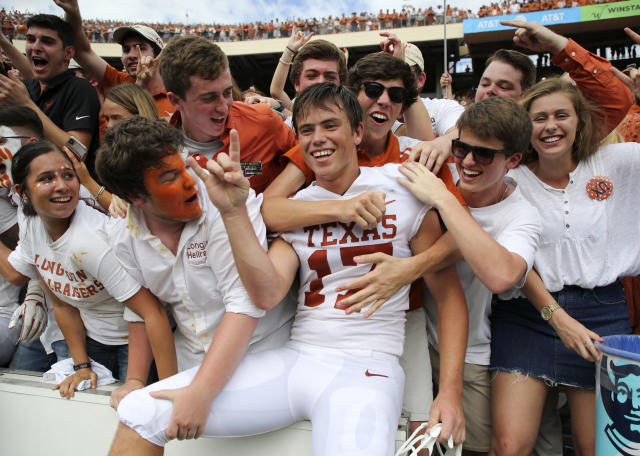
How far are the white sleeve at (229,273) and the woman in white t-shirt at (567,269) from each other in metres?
1.25

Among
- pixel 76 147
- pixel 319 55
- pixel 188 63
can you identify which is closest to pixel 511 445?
pixel 188 63

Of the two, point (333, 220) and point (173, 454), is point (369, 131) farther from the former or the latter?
point (173, 454)

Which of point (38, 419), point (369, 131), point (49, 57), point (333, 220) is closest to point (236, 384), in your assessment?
point (333, 220)

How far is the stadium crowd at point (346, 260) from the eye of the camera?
1.69 m

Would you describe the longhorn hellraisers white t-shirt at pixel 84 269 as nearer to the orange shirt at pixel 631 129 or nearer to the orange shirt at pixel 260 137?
the orange shirt at pixel 260 137

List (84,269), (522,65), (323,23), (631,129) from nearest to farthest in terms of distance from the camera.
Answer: (84,269) → (522,65) → (631,129) → (323,23)

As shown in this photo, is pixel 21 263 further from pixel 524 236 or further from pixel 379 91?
pixel 524 236

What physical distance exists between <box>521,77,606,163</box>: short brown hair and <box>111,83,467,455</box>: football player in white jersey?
0.82 meters

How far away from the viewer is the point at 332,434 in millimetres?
1534

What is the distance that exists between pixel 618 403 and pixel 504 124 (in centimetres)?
120

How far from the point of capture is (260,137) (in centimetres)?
251

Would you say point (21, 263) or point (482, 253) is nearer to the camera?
point (482, 253)

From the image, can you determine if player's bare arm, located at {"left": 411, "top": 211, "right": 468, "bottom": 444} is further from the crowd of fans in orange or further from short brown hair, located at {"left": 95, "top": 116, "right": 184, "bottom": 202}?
the crowd of fans in orange

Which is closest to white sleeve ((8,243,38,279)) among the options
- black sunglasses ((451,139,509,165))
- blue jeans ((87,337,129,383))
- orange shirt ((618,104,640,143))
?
blue jeans ((87,337,129,383))
